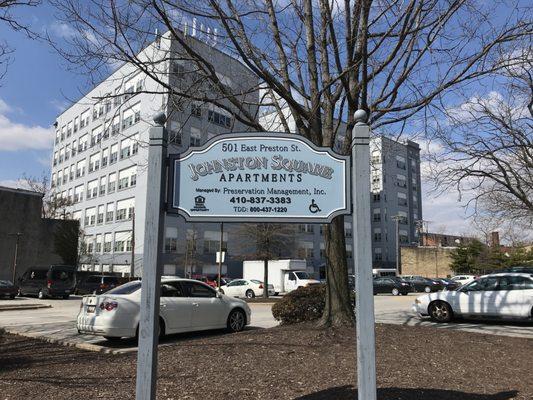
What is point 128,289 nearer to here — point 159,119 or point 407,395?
point 159,119

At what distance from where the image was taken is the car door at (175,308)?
11.4m

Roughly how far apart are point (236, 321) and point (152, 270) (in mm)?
8873

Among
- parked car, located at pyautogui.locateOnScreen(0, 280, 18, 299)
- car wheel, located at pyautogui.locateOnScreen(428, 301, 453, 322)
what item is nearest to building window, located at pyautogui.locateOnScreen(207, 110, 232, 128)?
car wheel, located at pyautogui.locateOnScreen(428, 301, 453, 322)

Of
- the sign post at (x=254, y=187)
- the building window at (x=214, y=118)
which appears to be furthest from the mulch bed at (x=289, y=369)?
the building window at (x=214, y=118)

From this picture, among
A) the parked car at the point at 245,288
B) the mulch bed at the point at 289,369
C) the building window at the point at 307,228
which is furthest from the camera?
the building window at the point at 307,228

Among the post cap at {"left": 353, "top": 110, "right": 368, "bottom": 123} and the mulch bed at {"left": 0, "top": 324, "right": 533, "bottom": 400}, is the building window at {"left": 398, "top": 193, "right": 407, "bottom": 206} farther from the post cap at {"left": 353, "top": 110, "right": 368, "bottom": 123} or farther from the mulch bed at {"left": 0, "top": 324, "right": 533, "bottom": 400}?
the post cap at {"left": 353, "top": 110, "right": 368, "bottom": 123}

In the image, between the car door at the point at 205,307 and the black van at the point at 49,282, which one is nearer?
the car door at the point at 205,307

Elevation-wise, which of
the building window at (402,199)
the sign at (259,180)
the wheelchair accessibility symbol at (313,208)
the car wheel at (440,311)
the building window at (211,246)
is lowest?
the car wheel at (440,311)

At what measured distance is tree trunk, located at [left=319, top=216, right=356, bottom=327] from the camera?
31.9 ft

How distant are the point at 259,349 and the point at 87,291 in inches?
1283

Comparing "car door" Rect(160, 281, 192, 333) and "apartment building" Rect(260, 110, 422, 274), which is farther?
"apartment building" Rect(260, 110, 422, 274)

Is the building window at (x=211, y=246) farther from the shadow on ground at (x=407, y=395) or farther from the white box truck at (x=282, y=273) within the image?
the shadow on ground at (x=407, y=395)

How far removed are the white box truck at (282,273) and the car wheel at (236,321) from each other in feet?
85.1

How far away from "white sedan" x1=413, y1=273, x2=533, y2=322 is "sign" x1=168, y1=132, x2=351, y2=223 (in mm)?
12310
